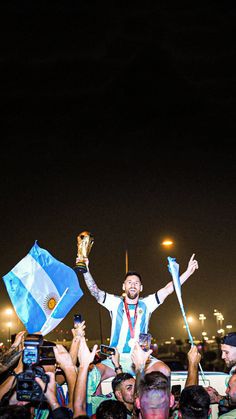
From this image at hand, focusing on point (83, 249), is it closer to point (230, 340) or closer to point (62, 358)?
point (230, 340)

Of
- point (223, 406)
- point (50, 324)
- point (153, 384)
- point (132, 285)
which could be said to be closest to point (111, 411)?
point (153, 384)

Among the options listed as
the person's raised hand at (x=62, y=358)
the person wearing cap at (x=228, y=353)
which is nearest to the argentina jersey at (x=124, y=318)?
the person wearing cap at (x=228, y=353)

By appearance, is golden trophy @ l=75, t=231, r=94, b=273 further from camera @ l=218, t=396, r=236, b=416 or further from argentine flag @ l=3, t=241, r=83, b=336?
camera @ l=218, t=396, r=236, b=416

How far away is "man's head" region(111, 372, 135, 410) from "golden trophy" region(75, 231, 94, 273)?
2736 millimetres

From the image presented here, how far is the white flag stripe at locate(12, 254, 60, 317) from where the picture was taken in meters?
7.53

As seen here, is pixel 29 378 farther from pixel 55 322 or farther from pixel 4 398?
pixel 55 322

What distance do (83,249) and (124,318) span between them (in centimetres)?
137

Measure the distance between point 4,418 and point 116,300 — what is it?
14.7 feet

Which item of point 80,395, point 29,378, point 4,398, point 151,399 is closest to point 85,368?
point 80,395

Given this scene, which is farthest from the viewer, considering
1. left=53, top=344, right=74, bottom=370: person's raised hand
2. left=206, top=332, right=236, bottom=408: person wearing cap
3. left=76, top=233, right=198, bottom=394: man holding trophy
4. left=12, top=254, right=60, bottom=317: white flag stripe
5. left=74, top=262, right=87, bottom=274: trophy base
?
left=12, top=254, right=60, bottom=317: white flag stripe

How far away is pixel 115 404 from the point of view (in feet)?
11.3

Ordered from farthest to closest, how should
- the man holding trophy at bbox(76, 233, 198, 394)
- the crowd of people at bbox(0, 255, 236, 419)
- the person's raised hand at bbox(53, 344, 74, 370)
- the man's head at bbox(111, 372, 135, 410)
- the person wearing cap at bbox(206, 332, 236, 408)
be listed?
the man holding trophy at bbox(76, 233, 198, 394) < the person wearing cap at bbox(206, 332, 236, 408) < the man's head at bbox(111, 372, 135, 410) < the person's raised hand at bbox(53, 344, 74, 370) < the crowd of people at bbox(0, 255, 236, 419)

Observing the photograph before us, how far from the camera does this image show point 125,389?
15.7 ft

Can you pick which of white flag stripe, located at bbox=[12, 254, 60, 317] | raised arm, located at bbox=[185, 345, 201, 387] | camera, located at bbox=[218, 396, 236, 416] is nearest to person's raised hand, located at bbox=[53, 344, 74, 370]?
raised arm, located at bbox=[185, 345, 201, 387]
